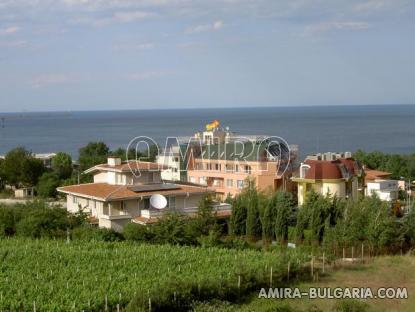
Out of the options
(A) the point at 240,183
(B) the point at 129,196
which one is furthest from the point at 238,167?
(B) the point at 129,196

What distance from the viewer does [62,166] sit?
147 feet

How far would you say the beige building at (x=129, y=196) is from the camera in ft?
80.9

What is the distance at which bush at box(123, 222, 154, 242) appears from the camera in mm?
21375

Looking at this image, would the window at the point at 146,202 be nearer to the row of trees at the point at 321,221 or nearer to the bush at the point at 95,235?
the bush at the point at 95,235

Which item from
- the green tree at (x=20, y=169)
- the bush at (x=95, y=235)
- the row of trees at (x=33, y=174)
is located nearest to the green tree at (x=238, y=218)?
the bush at (x=95, y=235)

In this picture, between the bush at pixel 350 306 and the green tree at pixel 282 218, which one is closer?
the bush at pixel 350 306

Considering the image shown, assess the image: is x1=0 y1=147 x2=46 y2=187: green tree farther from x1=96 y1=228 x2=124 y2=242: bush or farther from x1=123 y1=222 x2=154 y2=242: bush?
x1=123 y1=222 x2=154 y2=242: bush

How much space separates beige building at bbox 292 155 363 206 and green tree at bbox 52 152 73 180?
67.3 feet

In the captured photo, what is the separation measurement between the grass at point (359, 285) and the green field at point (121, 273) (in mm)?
699

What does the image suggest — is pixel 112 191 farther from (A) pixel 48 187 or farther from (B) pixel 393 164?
(B) pixel 393 164

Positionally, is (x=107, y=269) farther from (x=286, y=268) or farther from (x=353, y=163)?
(x=353, y=163)

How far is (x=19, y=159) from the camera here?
129 ft

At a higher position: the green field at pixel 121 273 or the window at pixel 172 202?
the window at pixel 172 202

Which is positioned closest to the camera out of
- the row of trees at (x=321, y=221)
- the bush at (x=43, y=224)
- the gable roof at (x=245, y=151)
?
the row of trees at (x=321, y=221)
